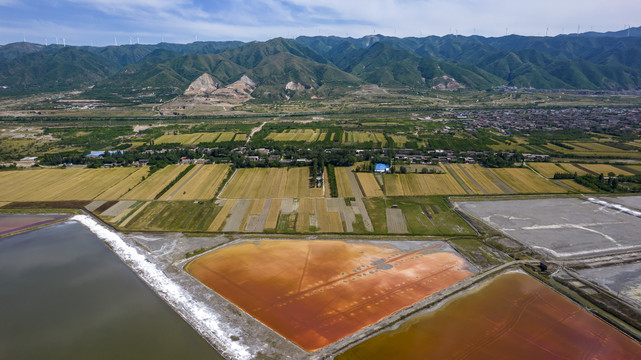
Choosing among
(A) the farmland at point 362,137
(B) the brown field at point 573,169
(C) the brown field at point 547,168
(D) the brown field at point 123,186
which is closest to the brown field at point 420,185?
(C) the brown field at point 547,168

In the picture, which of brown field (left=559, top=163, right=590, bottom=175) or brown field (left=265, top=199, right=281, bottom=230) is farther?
brown field (left=559, top=163, right=590, bottom=175)

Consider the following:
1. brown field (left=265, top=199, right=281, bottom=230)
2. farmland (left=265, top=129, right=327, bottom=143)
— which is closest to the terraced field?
farmland (left=265, top=129, right=327, bottom=143)

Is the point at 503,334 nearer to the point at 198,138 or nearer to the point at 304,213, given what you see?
the point at 304,213

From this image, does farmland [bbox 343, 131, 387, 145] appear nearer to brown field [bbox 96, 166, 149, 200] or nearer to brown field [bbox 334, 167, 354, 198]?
brown field [bbox 334, 167, 354, 198]

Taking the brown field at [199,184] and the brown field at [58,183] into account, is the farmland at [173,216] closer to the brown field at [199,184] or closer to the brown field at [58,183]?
the brown field at [199,184]

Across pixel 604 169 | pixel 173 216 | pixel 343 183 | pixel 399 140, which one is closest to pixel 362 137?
pixel 399 140

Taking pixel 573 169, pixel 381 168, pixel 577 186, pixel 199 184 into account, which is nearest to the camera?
pixel 577 186

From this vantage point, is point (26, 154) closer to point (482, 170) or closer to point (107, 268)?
point (107, 268)
